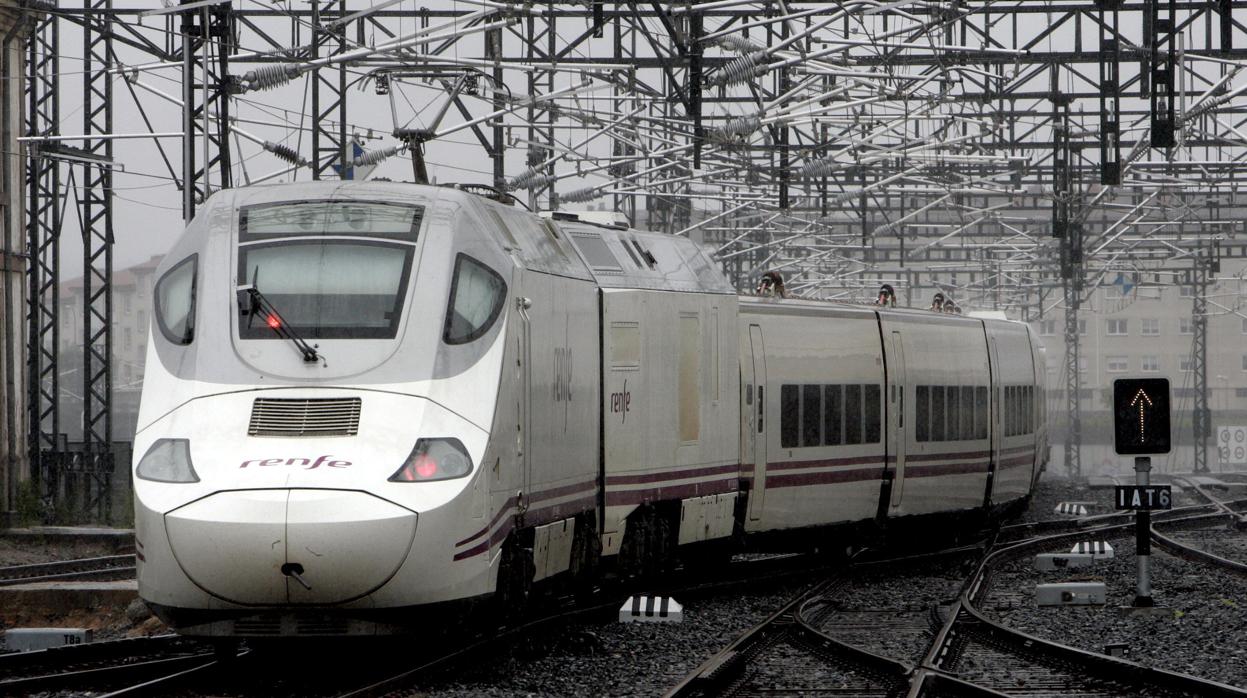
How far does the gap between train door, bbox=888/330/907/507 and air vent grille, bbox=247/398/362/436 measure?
12.3 meters

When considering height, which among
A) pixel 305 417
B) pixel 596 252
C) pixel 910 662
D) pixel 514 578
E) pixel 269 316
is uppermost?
pixel 596 252

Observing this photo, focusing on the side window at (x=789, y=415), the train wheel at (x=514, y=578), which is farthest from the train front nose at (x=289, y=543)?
the side window at (x=789, y=415)

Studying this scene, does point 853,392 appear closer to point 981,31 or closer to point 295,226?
point 981,31

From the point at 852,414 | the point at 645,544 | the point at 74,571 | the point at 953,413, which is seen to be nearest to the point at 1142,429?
the point at 645,544

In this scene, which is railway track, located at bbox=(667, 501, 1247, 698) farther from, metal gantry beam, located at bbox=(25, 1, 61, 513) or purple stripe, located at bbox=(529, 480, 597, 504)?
metal gantry beam, located at bbox=(25, 1, 61, 513)

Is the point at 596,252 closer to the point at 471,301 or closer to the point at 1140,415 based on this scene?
the point at 471,301

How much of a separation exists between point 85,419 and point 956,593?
2278 centimetres

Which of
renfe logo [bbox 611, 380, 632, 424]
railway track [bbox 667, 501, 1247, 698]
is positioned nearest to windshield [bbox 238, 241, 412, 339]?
railway track [bbox 667, 501, 1247, 698]

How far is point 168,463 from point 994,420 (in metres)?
17.5

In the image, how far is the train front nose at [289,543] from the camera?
33.9 feet

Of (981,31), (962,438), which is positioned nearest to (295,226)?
(962,438)

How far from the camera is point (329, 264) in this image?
458 inches

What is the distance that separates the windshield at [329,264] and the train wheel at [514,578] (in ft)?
6.08

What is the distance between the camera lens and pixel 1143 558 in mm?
16172
